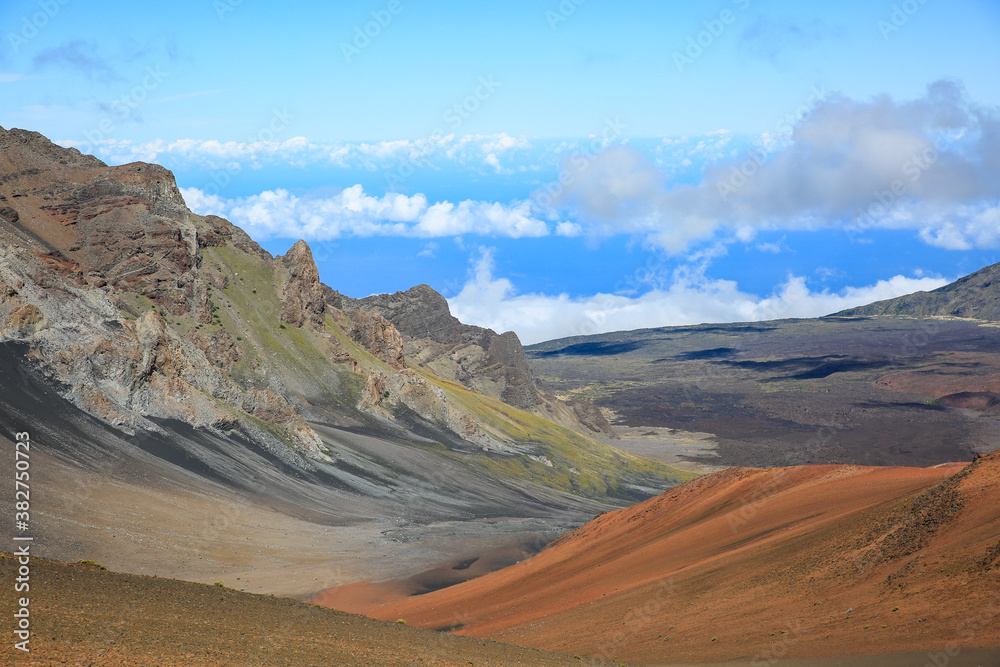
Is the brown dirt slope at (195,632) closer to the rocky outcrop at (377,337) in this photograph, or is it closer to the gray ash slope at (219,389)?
the gray ash slope at (219,389)

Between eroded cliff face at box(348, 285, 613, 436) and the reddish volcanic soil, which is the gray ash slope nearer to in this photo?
eroded cliff face at box(348, 285, 613, 436)

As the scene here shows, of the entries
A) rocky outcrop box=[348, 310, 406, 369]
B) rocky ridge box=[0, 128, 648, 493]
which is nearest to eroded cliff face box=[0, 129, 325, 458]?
rocky ridge box=[0, 128, 648, 493]

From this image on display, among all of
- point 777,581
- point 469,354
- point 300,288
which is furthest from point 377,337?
point 777,581

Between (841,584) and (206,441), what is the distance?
61446 millimetres

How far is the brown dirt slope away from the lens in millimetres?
19391

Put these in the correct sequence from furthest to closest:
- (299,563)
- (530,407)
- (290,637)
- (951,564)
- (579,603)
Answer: (530,407)
(299,563)
(579,603)
(951,564)
(290,637)

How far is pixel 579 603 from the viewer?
128 ft

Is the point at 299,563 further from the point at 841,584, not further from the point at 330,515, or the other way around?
the point at 841,584

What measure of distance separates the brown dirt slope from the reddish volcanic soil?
683 centimetres

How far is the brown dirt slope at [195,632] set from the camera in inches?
763

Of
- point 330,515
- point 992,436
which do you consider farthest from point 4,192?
point 992,436

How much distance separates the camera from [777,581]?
103ft

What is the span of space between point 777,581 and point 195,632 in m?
22.4

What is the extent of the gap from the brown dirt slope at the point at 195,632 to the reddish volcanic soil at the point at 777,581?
6.83 m
